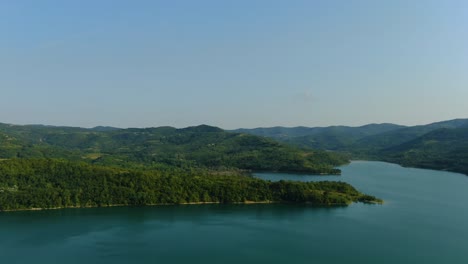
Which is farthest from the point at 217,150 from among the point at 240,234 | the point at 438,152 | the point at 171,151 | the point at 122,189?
the point at 240,234

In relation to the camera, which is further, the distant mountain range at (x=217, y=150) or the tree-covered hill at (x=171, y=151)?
the distant mountain range at (x=217, y=150)

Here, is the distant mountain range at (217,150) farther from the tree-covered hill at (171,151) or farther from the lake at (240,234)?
the lake at (240,234)

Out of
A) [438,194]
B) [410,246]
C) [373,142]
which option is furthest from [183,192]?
[373,142]

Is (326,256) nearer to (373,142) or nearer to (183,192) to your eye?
(183,192)

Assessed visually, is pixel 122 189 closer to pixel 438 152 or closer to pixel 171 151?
pixel 171 151

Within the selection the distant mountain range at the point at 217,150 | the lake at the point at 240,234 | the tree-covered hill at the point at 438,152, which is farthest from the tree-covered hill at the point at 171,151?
the lake at the point at 240,234
